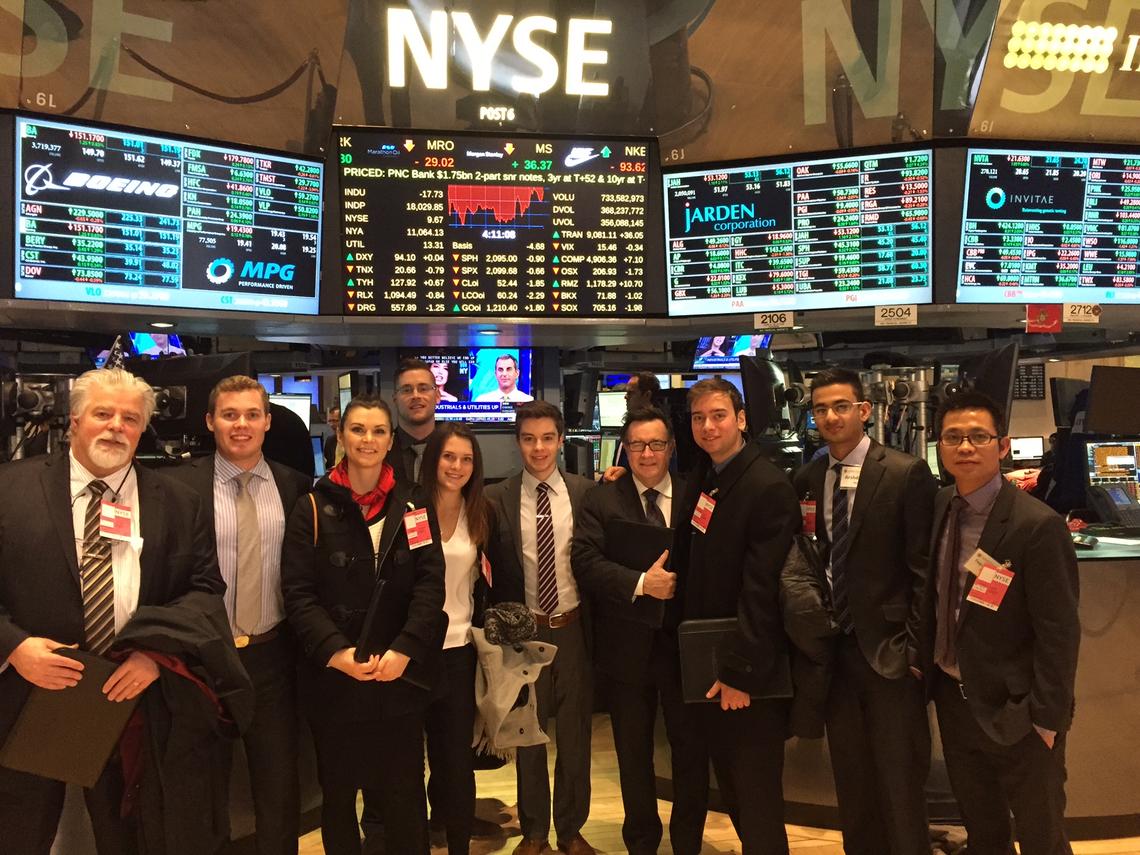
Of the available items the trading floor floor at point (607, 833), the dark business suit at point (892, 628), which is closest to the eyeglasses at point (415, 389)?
the dark business suit at point (892, 628)

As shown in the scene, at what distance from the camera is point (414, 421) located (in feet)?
10.7

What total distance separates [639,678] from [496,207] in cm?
206

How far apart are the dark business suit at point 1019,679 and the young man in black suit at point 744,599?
18.5 inches

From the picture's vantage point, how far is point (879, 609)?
248 cm

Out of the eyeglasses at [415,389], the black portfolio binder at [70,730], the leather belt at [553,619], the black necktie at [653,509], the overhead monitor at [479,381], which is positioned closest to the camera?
the black portfolio binder at [70,730]

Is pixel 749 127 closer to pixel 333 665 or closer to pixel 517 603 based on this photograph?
pixel 517 603

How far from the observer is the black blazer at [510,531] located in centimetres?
291

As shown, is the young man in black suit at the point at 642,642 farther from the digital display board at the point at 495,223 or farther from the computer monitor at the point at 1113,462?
the computer monitor at the point at 1113,462

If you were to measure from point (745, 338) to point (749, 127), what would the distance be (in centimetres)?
269

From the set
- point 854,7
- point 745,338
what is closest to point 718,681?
point 854,7

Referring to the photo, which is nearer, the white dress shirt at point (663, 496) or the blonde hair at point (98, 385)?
the blonde hair at point (98, 385)

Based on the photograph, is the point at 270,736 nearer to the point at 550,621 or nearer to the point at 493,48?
the point at 550,621

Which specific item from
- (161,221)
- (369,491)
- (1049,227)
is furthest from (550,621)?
(1049,227)

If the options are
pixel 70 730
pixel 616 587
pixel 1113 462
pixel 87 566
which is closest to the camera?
pixel 70 730
